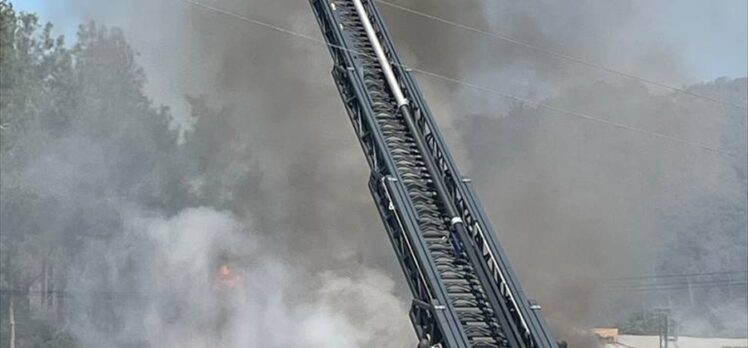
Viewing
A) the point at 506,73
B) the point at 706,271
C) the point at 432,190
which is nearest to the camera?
the point at 432,190

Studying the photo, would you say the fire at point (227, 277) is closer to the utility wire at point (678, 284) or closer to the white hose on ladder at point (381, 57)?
the white hose on ladder at point (381, 57)

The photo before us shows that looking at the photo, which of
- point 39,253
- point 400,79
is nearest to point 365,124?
point 400,79

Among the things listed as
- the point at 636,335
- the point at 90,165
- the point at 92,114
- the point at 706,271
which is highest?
the point at 92,114

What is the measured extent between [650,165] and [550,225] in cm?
184

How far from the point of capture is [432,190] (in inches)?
303

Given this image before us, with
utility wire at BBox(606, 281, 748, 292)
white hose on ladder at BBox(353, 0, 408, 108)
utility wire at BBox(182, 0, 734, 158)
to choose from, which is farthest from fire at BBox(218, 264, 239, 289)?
utility wire at BBox(606, 281, 748, 292)

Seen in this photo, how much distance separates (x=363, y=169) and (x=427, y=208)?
558 cm

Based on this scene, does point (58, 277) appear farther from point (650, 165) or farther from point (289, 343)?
point (650, 165)

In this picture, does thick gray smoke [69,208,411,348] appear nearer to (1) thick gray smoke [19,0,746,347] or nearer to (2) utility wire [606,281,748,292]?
(1) thick gray smoke [19,0,746,347]

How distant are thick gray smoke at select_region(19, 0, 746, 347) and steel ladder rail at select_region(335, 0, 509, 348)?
4031 millimetres

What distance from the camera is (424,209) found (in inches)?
295

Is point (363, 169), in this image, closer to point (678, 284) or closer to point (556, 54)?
point (556, 54)

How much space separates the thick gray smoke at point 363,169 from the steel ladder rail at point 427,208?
4.03 meters

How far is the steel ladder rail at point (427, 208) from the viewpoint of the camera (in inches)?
272
